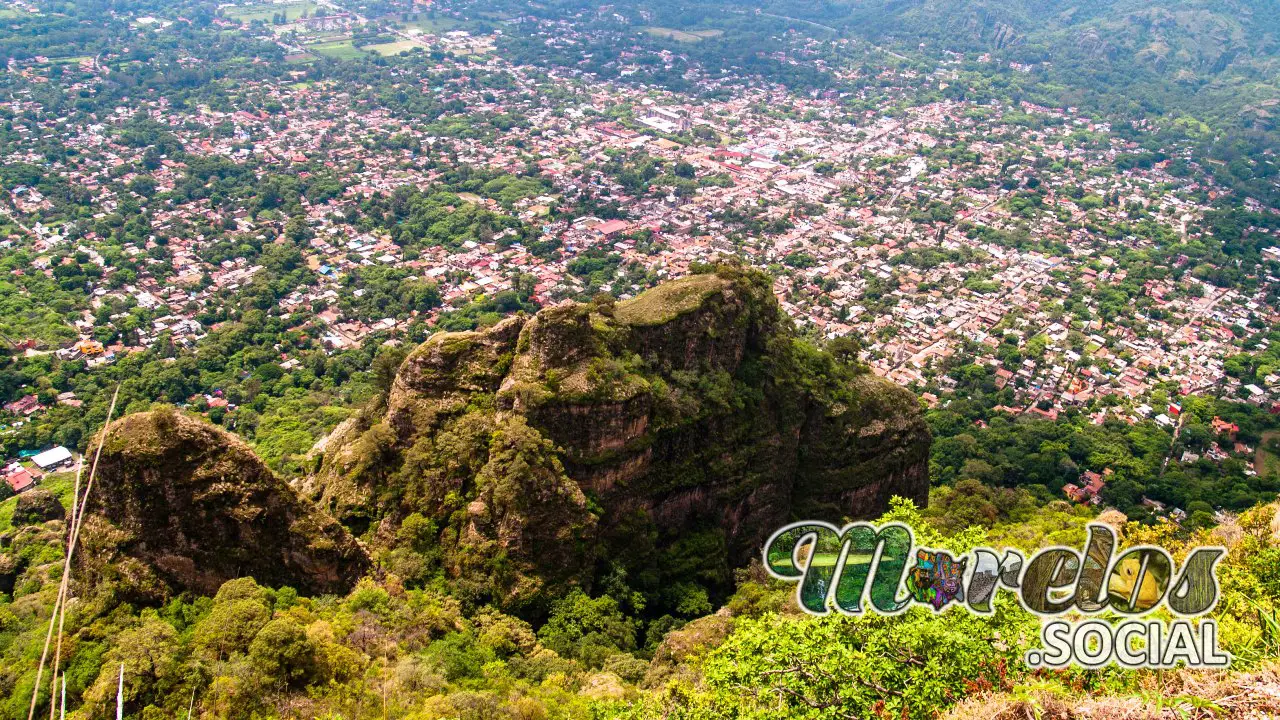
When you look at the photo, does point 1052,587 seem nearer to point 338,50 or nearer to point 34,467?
point 34,467

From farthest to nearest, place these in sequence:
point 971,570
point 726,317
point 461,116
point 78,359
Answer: point 461,116 < point 78,359 < point 726,317 < point 971,570

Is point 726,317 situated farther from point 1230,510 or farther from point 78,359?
point 78,359

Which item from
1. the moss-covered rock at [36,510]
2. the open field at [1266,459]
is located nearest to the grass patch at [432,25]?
the moss-covered rock at [36,510]

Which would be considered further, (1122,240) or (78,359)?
(1122,240)

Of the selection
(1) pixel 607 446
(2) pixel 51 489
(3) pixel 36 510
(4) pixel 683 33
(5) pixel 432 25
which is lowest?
(5) pixel 432 25

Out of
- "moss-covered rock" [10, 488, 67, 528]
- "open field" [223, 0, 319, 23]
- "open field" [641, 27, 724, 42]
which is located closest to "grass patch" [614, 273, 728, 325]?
"moss-covered rock" [10, 488, 67, 528]

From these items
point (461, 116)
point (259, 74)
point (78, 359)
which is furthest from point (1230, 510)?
point (259, 74)

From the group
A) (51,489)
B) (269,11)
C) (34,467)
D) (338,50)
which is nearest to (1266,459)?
(51,489)
